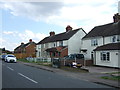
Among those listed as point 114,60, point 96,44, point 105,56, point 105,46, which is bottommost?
point 114,60

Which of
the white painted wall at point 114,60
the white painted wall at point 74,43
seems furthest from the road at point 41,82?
the white painted wall at point 74,43

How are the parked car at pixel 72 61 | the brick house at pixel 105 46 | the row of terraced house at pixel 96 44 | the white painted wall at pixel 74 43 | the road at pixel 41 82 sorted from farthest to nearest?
the white painted wall at pixel 74 43
the row of terraced house at pixel 96 44
the brick house at pixel 105 46
the parked car at pixel 72 61
the road at pixel 41 82

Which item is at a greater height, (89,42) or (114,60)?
(89,42)

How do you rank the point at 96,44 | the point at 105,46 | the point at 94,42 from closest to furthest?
the point at 105,46
the point at 96,44
the point at 94,42

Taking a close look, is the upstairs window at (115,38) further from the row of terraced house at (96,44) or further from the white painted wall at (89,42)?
the white painted wall at (89,42)

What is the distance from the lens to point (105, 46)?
3103 cm

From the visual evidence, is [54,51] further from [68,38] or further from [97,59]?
[97,59]

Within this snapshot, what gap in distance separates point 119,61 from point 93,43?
11.0 metres

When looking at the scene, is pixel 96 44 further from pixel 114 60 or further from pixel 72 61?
pixel 114 60

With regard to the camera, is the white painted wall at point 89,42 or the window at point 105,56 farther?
the white painted wall at point 89,42

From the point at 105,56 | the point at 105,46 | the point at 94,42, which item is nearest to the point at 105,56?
the point at 105,56

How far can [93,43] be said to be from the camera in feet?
122

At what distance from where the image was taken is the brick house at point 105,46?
1096 inches

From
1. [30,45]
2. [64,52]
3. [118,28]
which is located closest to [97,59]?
[118,28]
